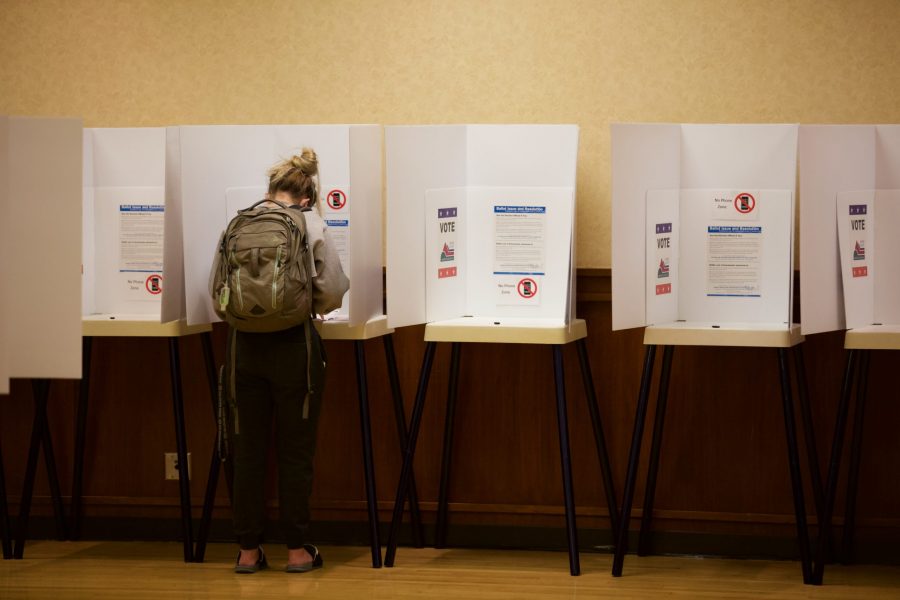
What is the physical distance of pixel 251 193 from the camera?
3.84m

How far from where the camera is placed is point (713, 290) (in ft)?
12.3

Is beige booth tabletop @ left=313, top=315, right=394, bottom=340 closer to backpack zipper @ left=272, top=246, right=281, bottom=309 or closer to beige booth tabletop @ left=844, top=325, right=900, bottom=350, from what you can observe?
backpack zipper @ left=272, top=246, right=281, bottom=309

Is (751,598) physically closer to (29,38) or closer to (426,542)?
(426,542)

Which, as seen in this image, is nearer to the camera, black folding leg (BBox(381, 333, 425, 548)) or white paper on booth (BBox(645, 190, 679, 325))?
white paper on booth (BBox(645, 190, 679, 325))

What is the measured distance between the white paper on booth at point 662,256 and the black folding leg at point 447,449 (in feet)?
2.40

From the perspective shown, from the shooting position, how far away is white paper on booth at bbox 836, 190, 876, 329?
3537 mm

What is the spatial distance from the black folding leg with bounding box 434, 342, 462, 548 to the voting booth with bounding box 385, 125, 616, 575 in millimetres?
20

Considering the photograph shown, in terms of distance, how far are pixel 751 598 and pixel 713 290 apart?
0.98 metres

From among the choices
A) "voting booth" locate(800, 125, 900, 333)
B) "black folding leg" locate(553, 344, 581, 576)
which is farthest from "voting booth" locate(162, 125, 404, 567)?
"voting booth" locate(800, 125, 900, 333)

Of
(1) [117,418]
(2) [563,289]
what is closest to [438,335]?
(2) [563,289]

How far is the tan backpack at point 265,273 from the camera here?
342 centimetres

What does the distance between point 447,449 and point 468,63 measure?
1364mm

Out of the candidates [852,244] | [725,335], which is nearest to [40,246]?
[725,335]

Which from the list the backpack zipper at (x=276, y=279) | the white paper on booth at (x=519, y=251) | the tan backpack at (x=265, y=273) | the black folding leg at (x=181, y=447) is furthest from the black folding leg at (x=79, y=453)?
the white paper on booth at (x=519, y=251)
